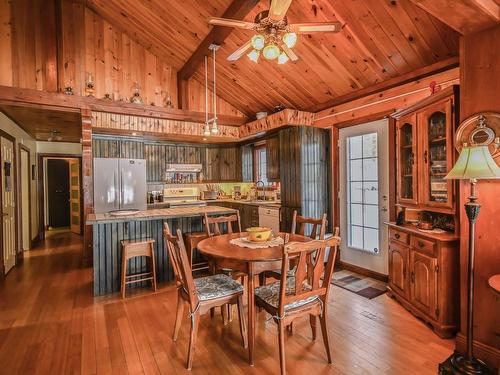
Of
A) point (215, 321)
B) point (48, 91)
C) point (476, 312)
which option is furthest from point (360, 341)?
point (48, 91)

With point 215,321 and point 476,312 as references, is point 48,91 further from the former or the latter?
point 476,312

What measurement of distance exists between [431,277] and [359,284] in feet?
4.15

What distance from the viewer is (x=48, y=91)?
14.6 ft

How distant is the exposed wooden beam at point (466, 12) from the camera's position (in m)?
1.77

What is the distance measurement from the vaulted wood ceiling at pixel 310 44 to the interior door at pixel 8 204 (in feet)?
9.44

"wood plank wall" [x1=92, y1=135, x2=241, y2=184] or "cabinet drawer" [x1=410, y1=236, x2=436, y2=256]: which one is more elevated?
"wood plank wall" [x1=92, y1=135, x2=241, y2=184]

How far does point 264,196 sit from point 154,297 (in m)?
3.32

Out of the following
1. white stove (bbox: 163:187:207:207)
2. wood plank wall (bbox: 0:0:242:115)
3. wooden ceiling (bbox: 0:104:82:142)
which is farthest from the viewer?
white stove (bbox: 163:187:207:207)

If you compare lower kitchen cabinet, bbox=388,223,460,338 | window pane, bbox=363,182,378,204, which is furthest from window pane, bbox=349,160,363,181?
lower kitchen cabinet, bbox=388,223,460,338

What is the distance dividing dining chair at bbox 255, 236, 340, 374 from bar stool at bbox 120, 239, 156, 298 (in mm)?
1765

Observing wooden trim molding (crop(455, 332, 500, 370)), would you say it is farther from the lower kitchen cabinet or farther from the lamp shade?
the lamp shade

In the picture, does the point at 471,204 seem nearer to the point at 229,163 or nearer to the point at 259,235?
the point at 259,235

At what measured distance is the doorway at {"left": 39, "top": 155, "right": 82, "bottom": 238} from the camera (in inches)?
303

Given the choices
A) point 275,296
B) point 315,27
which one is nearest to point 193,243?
point 275,296
